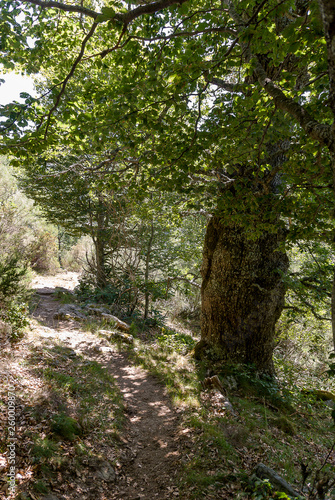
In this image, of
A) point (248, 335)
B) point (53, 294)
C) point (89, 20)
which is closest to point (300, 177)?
point (248, 335)

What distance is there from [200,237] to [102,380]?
8.75m

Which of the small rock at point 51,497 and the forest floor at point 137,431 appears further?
the forest floor at point 137,431

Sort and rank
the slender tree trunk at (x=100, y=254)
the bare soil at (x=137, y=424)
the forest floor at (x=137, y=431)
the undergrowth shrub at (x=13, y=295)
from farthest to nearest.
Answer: the slender tree trunk at (x=100, y=254) < the undergrowth shrub at (x=13, y=295) < the bare soil at (x=137, y=424) < the forest floor at (x=137, y=431)

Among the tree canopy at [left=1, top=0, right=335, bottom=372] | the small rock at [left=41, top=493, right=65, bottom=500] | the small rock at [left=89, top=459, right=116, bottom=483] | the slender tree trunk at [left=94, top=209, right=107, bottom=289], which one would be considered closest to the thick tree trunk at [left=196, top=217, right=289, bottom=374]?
the tree canopy at [left=1, top=0, right=335, bottom=372]

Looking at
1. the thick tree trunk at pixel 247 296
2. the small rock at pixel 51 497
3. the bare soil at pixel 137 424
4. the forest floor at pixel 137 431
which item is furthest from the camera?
the thick tree trunk at pixel 247 296

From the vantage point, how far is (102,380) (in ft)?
18.3

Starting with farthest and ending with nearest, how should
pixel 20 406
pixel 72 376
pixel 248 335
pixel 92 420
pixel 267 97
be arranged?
pixel 248 335 < pixel 72 376 < pixel 92 420 < pixel 267 97 < pixel 20 406

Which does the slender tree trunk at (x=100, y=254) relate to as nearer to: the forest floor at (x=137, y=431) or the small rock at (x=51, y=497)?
the forest floor at (x=137, y=431)

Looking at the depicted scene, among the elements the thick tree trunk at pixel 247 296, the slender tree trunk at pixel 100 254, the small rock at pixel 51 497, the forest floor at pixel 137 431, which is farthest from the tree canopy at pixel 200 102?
the slender tree trunk at pixel 100 254

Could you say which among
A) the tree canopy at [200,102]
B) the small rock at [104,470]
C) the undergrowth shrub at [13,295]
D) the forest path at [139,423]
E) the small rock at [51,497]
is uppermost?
the tree canopy at [200,102]

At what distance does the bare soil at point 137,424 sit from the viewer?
3320mm

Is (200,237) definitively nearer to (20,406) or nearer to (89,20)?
(89,20)

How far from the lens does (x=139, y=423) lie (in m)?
4.75

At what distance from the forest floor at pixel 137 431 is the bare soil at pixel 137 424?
2 cm
